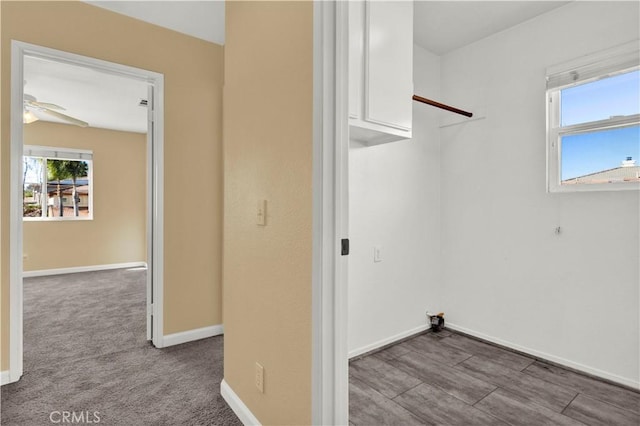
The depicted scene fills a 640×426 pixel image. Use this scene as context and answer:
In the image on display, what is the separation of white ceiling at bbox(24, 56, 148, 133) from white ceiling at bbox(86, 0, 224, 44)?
2.53 ft

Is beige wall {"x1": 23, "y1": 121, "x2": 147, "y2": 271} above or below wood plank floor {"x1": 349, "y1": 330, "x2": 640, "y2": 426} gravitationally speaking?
above

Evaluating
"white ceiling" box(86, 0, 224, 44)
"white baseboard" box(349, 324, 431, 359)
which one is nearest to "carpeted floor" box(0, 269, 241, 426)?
"white baseboard" box(349, 324, 431, 359)

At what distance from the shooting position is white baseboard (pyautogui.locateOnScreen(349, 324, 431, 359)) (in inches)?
104

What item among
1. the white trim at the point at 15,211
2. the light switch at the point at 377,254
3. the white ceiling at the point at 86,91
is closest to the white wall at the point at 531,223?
the light switch at the point at 377,254

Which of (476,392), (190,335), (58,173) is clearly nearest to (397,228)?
(476,392)

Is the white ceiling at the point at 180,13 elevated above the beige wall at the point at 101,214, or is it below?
above

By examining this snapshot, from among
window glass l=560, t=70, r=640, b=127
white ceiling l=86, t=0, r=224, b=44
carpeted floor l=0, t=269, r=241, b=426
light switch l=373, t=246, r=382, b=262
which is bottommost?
carpeted floor l=0, t=269, r=241, b=426

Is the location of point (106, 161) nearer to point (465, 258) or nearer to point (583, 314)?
point (465, 258)

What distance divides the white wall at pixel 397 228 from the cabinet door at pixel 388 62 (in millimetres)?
498

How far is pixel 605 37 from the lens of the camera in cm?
229

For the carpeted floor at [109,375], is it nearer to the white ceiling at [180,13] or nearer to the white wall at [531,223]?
the white wall at [531,223]

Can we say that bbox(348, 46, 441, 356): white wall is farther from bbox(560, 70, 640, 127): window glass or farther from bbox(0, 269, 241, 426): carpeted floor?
bbox(0, 269, 241, 426): carpeted floor

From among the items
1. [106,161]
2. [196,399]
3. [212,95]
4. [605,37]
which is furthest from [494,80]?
[106,161]

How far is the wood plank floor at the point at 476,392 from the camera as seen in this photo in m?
1.85
